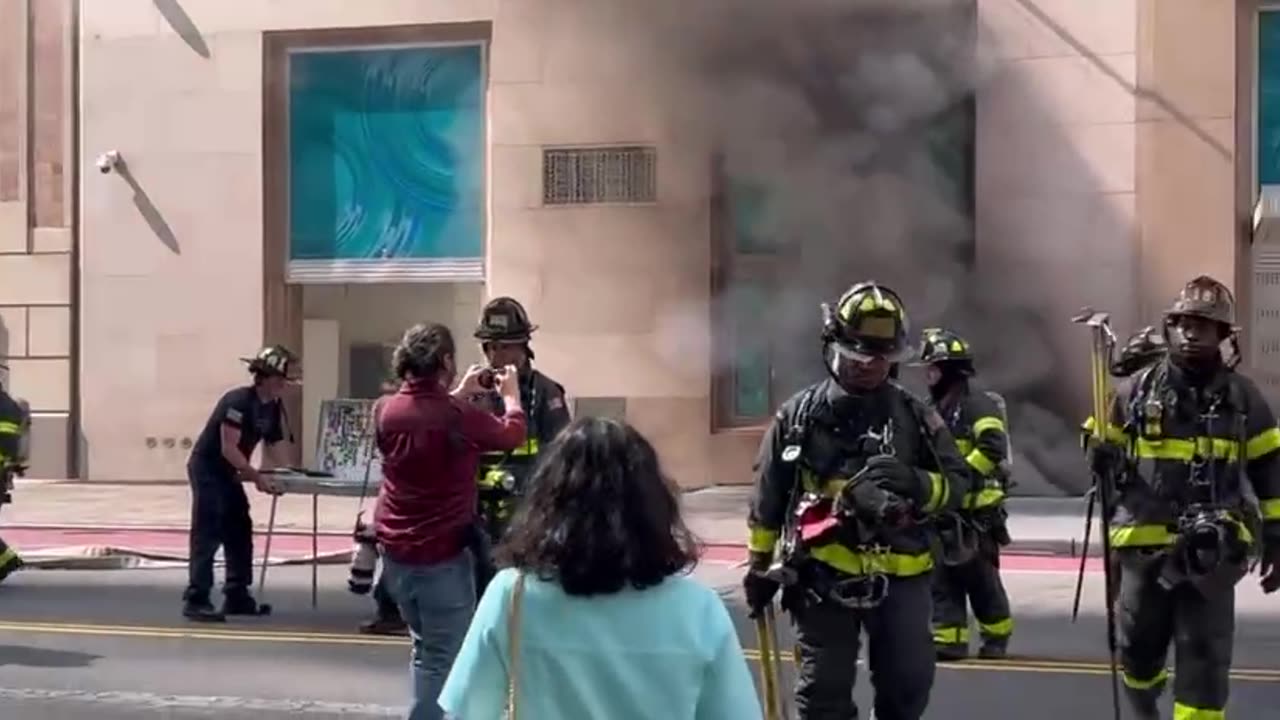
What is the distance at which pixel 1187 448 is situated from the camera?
21.0ft

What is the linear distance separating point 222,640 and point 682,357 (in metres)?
10.1

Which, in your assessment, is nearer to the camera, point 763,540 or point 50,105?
point 763,540

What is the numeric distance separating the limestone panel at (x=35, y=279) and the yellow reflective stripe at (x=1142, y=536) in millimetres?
16935

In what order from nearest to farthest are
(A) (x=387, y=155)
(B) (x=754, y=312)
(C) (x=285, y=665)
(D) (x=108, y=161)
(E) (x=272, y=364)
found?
1. (C) (x=285, y=665)
2. (E) (x=272, y=364)
3. (B) (x=754, y=312)
4. (A) (x=387, y=155)
5. (D) (x=108, y=161)

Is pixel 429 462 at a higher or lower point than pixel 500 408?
lower

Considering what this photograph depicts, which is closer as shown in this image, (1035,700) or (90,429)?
(1035,700)

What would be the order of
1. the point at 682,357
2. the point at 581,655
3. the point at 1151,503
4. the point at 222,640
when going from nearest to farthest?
the point at 581,655 < the point at 1151,503 < the point at 222,640 < the point at 682,357

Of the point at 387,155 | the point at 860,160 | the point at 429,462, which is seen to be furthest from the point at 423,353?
the point at 387,155

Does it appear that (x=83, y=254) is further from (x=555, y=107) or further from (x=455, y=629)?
(x=455, y=629)

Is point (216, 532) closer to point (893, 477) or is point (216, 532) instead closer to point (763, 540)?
point (763, 540)

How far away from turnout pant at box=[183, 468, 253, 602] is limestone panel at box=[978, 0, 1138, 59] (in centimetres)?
1013

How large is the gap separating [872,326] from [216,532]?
240 inches

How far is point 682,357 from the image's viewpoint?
19.8 metres

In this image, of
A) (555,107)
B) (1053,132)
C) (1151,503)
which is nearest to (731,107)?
(555,107)
